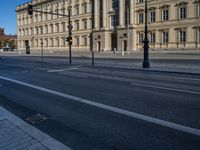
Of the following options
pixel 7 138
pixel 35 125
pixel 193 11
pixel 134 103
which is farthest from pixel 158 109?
pixel 193 11

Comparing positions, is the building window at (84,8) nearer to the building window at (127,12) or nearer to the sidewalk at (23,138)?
the building window at (127,12)

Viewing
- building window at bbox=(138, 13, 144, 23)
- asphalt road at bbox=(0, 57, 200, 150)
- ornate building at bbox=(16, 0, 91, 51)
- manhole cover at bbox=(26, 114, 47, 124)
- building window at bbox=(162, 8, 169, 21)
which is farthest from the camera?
ornate building at bbox=(16, 0, 91, 51)

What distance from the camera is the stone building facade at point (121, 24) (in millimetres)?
50531

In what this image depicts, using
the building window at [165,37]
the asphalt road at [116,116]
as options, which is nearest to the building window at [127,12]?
the building window at [165,37]

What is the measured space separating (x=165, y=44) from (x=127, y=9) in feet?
46.0

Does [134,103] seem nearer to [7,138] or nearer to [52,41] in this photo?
[7,138]

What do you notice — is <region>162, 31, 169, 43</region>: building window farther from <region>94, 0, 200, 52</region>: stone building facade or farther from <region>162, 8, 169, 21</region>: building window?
<region>162, 8, 169, 21</region>: building window

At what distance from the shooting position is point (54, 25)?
3356 inches

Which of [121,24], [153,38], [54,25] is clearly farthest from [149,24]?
[54,25]

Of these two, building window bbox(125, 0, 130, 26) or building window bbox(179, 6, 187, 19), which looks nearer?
building window bbox(179, 6, 187, 19)

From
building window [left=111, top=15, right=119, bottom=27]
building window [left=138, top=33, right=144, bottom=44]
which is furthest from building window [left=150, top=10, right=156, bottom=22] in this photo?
building window [left=111, top=15, right=119, bottom=27]

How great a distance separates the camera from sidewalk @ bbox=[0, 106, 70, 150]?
15.0ft

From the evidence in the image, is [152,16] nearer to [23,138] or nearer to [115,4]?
[115,4]

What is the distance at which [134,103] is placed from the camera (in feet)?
26.0
